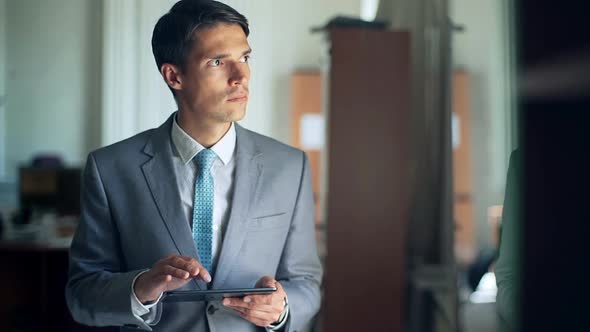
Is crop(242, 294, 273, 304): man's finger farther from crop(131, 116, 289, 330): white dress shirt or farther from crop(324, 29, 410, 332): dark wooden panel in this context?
crop(324, 29, 410, 332): dark wooden panel

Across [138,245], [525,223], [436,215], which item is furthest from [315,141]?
[436,215]

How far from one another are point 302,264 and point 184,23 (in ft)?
1.17

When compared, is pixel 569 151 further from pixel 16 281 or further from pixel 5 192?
pixel 5 192

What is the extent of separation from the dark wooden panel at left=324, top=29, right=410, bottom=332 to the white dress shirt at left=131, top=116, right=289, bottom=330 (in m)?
0.45

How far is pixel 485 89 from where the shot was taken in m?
1.21

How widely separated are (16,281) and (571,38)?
3.51 ft

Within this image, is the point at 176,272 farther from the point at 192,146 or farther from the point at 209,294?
the point at 192,146

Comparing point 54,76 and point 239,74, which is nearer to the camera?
point 239,74

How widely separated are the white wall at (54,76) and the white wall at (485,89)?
0.64 m

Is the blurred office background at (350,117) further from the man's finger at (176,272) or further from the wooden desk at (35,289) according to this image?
the man's finger at (176,272)

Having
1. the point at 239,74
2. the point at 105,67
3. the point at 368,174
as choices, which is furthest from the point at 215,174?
the point at 368,174

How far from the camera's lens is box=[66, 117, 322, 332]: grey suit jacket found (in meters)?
0.75

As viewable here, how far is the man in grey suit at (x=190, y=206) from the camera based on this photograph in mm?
740

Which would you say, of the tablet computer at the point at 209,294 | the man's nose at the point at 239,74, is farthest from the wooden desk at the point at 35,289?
the man's nose at the point at 239,74
